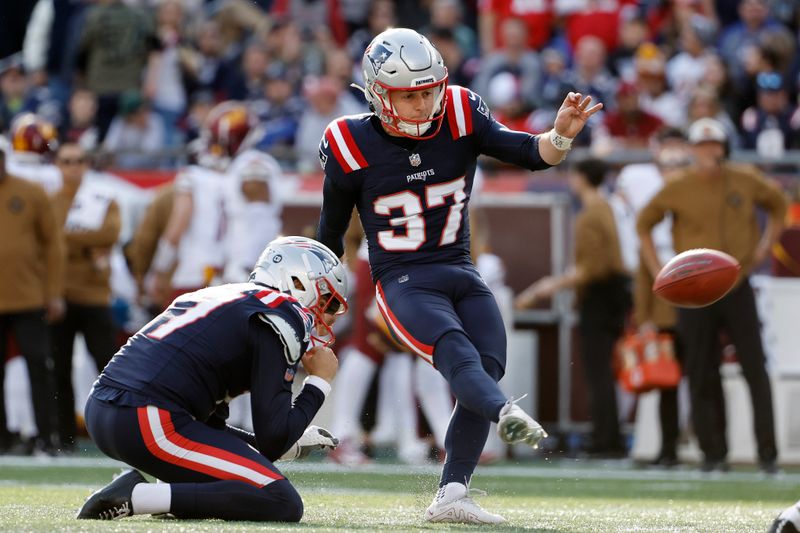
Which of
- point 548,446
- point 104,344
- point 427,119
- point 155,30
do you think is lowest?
point 548,446

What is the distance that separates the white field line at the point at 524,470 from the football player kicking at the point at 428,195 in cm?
256

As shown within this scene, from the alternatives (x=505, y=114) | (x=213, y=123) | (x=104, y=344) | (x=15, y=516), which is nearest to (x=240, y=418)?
(x=104, y=344)

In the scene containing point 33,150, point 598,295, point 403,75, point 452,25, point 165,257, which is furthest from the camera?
point 452,25

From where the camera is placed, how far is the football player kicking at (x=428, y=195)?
5.52 meters

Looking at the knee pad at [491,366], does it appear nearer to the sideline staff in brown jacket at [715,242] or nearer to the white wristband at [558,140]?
the white wristband at [558,140]

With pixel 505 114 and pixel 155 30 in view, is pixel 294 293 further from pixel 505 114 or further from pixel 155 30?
pixel 155 30

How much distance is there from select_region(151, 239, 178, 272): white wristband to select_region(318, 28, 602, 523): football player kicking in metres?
4.31

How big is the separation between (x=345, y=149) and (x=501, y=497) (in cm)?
209

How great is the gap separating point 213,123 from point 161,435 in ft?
18.1

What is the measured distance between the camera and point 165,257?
10188 mm

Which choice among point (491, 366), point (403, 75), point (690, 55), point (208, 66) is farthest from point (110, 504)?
point (208, 66)

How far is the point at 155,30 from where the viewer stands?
13.8 metres

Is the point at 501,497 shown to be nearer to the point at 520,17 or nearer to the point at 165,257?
the point at 165,257

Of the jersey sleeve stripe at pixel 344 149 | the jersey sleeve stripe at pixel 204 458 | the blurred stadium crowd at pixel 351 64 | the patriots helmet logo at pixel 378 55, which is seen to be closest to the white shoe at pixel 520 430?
the jersey sleeve stripe at pixel 204 458
